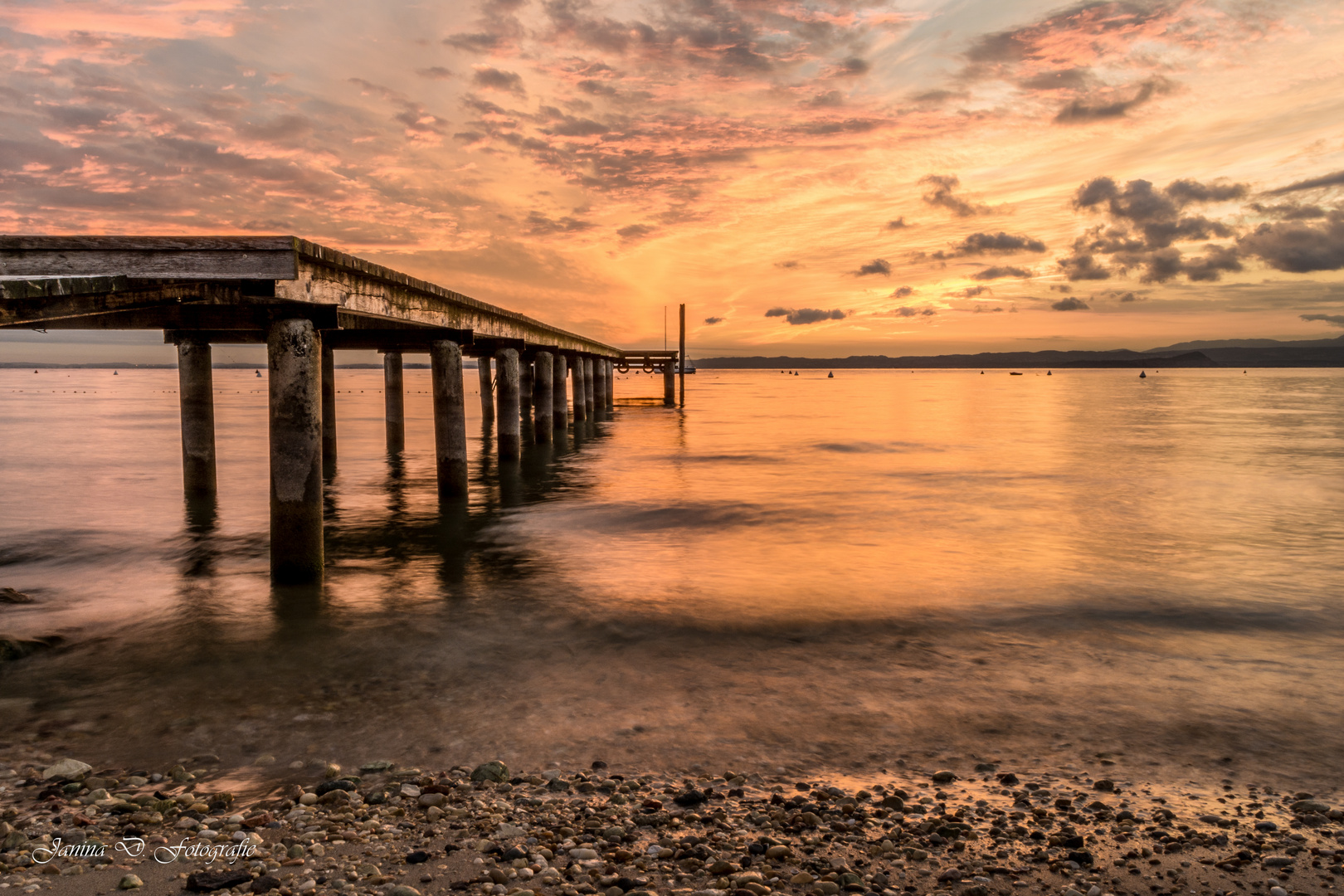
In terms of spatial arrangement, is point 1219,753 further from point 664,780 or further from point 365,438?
point 365,438

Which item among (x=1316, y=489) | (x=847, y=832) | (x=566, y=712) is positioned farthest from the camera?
(x=1316, y=489)

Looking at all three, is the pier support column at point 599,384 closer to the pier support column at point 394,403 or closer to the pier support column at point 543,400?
the pier support column at point 543,400

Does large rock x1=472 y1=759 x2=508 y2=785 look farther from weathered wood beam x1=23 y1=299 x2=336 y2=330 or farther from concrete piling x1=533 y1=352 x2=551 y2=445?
concrete piling x1=533 y1=352 x2=551 y2=445

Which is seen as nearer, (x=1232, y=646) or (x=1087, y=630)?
(x=1232, y=646)

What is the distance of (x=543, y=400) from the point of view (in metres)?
31.9

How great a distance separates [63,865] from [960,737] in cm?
595

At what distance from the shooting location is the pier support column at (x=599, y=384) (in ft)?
174

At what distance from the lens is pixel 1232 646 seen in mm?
9328

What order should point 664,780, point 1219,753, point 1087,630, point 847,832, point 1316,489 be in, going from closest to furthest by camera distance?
1. point 847,832
2. point 664,780
3. point 1219,753
4. point 1087,630
5. point 1316,489

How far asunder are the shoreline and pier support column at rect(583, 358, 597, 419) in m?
40.7

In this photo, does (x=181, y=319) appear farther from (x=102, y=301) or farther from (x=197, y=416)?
(x=102, y=301)

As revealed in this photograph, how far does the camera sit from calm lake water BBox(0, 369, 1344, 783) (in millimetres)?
6527

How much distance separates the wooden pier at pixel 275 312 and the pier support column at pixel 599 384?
34137 mm

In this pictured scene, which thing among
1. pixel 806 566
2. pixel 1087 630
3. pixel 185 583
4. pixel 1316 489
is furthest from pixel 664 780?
pixel 1316 489
